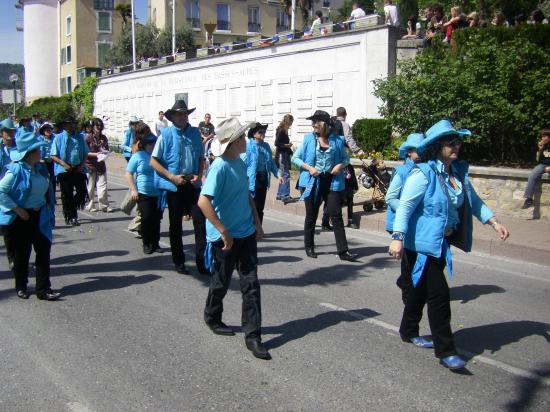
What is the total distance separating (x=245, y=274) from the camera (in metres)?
5.04

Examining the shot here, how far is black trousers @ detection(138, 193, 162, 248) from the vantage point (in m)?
8.45

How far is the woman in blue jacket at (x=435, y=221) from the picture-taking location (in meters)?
4.59

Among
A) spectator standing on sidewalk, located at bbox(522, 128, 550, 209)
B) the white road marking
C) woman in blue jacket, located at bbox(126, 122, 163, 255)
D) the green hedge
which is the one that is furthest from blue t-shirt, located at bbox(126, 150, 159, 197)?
the green hedge

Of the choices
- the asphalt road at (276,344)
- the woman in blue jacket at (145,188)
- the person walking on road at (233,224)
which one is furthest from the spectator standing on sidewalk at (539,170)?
the person walking on road at (233,224)

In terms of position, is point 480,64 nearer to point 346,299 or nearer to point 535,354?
point 346,299

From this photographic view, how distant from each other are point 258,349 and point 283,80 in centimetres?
1776

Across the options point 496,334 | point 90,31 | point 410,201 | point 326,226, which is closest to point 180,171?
point 410,201

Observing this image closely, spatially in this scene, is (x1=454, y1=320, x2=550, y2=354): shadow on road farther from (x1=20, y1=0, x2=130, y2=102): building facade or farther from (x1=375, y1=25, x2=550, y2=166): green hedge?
(x1=20, y1=0, x2=130, y2=102): building facade

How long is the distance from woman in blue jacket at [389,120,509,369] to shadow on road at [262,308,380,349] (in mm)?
1186

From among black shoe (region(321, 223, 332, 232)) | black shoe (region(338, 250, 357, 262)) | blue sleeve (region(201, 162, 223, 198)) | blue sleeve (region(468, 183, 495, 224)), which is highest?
blue sleeve (region(201, 162, 223, 198))

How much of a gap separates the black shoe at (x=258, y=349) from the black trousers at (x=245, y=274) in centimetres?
4

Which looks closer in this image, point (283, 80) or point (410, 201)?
point (410, 201)

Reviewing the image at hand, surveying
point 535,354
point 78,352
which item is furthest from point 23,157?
point 535,354

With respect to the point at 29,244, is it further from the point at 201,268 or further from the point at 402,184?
the point at 402,184
